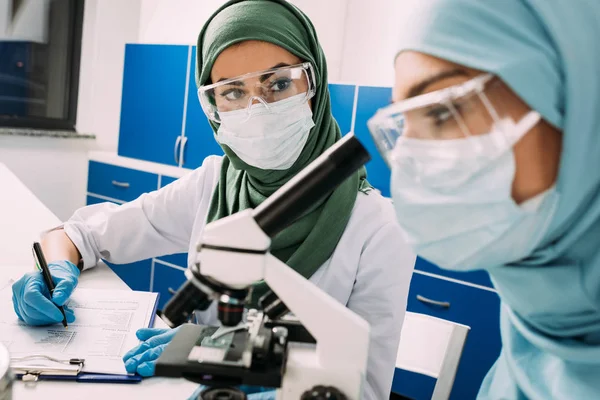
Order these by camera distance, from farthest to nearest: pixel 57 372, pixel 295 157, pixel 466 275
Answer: pixel 466 275
pixel 295 157
pixel 57 372

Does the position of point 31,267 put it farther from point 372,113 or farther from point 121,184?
point 121,184

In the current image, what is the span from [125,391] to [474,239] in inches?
23.5

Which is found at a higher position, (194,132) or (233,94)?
(233,94)

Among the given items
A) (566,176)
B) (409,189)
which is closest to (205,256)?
(409,189)

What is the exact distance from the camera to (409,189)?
731 mm

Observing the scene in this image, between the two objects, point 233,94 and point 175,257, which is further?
point 175,257

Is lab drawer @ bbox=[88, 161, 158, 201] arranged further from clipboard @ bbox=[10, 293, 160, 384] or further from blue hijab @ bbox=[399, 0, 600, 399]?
blue hijab @ bbox=[399, 0, 600, 399]

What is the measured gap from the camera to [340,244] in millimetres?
1230

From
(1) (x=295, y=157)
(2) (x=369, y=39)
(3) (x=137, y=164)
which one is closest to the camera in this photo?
(1) (x=295, y=157)

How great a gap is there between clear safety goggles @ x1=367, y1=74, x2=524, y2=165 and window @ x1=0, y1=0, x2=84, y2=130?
150 inches

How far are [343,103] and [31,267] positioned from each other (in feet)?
5.57

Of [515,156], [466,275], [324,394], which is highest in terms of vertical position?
[515,156]

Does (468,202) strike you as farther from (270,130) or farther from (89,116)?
(89,116)

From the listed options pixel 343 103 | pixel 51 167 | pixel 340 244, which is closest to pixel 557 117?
pixel 340 244
